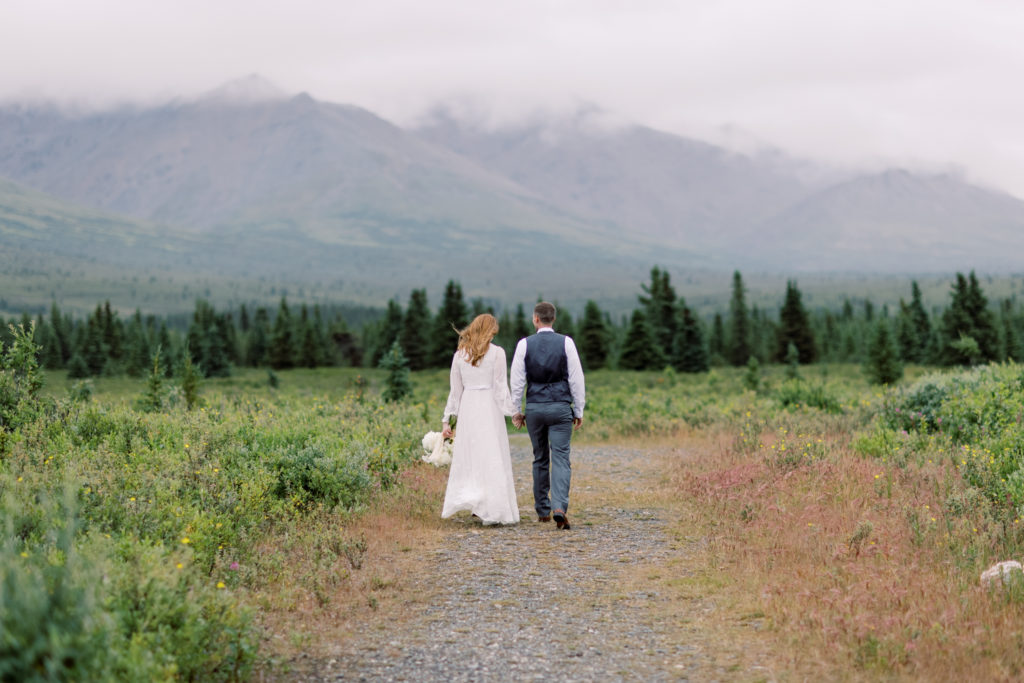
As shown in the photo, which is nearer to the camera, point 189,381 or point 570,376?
point 570,376

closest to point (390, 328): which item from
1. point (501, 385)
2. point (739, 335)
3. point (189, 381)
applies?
point (739, 335)

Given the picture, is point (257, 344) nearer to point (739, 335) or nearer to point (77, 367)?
point (77, 367)

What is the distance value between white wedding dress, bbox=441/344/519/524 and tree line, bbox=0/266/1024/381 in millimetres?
56381

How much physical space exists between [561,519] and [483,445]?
4.71ft

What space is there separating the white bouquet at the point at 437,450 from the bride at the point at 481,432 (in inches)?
151

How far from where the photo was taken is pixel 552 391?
11.8 m

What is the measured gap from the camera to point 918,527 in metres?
10.1

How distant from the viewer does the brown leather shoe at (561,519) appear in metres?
11.7

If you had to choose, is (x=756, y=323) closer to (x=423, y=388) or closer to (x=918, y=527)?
(x=423, y=388)

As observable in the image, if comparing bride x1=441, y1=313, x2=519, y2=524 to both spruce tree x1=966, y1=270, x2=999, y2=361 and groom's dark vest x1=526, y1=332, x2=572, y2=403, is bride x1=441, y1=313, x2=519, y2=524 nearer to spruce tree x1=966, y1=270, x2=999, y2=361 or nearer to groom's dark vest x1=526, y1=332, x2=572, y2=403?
groom's dark vest x1=526, y1=332, x2=572, y2=403

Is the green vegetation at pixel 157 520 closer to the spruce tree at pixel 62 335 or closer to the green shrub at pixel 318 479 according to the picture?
the green shrub at pixel 318 479

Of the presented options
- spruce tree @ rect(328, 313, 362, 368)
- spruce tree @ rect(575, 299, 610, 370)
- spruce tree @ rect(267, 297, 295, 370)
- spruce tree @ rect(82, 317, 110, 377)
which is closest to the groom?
spruce tree @ rect(575, 299, 610, 370)

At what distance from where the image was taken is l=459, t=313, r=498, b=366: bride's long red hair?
39.2 feet

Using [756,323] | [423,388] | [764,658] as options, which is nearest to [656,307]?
[423,388]
